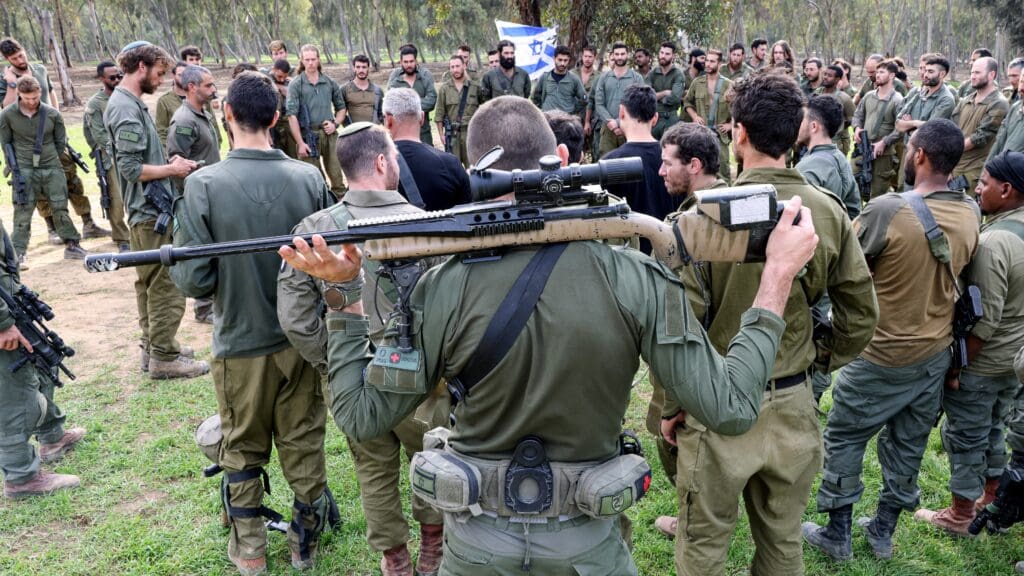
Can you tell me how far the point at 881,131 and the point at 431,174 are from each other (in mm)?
8621

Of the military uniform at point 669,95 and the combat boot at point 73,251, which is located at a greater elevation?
the military uniform at point 669,95

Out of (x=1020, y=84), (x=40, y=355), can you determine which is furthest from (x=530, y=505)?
(x=1020, y=84)

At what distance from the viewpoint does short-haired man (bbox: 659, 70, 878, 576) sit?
290 cm

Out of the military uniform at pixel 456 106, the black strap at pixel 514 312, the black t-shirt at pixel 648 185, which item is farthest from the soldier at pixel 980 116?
the black strap at pixel 514 312

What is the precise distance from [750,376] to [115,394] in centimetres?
590

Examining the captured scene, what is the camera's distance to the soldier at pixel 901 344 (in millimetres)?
3598

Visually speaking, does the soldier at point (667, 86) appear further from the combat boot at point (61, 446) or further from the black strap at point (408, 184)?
the combat boot at point (61, 446)

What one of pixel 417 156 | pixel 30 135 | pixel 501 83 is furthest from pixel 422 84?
pixel 417 156

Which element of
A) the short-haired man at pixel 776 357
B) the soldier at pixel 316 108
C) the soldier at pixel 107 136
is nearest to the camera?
the short-haired man at pixel 776 357

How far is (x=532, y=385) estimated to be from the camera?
2.01 m

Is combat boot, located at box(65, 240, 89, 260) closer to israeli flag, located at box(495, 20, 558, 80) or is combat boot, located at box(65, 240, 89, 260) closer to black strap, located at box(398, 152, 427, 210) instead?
black strap, located at box(398, 152, 427, 210)

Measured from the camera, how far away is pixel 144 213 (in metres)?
6.41

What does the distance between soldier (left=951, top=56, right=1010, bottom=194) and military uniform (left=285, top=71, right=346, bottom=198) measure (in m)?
8.60

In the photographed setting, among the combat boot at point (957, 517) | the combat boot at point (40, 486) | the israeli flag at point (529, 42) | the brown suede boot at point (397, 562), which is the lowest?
the combat boot at point (957, 517)
